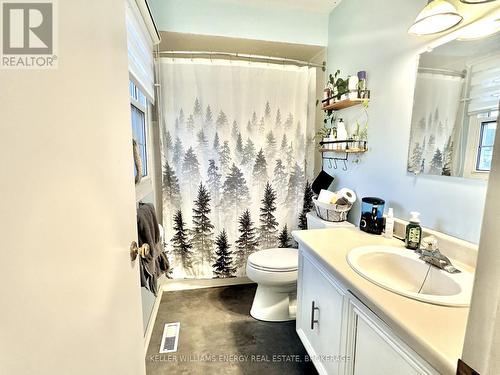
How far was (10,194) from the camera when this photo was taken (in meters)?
0.38

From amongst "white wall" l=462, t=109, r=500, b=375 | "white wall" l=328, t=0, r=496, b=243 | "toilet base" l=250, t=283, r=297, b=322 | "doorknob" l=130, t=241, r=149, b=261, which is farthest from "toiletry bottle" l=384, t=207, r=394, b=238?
"doorknob" l=130, t=241, r=149, b=261

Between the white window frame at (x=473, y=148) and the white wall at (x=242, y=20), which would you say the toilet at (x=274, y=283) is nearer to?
the white window frame at (x=473, y=148)

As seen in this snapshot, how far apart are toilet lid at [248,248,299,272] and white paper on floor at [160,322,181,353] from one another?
28.4 inches

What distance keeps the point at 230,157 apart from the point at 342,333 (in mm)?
1540

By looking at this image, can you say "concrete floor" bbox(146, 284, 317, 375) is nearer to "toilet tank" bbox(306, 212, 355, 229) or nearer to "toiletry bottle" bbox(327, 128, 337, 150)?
"toilet tank" bbox(306, 212, 355, 229)

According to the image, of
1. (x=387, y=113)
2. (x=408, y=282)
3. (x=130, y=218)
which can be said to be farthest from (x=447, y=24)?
(x=130, y=218)

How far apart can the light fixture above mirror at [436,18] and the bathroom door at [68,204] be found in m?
1.29

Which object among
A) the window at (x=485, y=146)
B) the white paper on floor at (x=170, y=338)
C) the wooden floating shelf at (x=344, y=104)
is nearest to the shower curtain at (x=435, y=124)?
the window at (x=485, y=146)

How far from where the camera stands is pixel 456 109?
3.68ft

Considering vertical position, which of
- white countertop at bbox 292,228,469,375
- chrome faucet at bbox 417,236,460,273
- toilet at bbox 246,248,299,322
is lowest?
toilet at bbox 246,248,299,322

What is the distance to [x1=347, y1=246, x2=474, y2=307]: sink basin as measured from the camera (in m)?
0.85

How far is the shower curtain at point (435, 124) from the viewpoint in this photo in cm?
114

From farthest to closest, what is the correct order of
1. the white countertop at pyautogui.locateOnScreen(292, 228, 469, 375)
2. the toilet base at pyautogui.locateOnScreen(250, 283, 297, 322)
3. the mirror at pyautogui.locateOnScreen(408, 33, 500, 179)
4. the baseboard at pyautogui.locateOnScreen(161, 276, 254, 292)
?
the baseboard at pyautogui.locateOnScreen(161, 276, 254, 292), the toilet base at pyautogui.locateOnScreen(250, 283, 297, 322), the mirror at pyautogui.locateOnScreen(408, 33, 500, 179), the white countertop at pyautogui.locateOnScreen(292, 228, 469, 375)

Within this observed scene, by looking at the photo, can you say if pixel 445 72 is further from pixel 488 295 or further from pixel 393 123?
pixel 488 295
